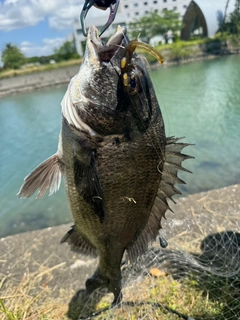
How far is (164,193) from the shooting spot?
2336 millimetres

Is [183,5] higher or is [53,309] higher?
[183,5]

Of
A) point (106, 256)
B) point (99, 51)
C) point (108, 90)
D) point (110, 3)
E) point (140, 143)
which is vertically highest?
point (110, 3)

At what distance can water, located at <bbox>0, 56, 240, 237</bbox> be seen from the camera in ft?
25.7

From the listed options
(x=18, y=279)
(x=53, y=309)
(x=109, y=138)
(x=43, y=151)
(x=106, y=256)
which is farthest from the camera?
(x=43, y=151)

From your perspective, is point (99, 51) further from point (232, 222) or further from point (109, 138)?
point (232, 222)

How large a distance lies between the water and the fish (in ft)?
3.71

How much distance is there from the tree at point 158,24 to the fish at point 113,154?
6283cm

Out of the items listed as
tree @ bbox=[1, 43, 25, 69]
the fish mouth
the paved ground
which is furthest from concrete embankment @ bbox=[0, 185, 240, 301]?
tree @ bbox=[1, 43, 25, 69]

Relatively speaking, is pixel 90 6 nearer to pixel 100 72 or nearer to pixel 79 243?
pixel 100 72

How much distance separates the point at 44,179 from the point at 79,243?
0.72m

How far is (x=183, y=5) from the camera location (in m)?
83.5

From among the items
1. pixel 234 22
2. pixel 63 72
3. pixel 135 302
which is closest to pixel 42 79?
pixel 63 72

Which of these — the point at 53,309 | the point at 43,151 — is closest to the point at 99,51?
the point at 53,309

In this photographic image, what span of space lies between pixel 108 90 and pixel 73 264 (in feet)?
9.71
